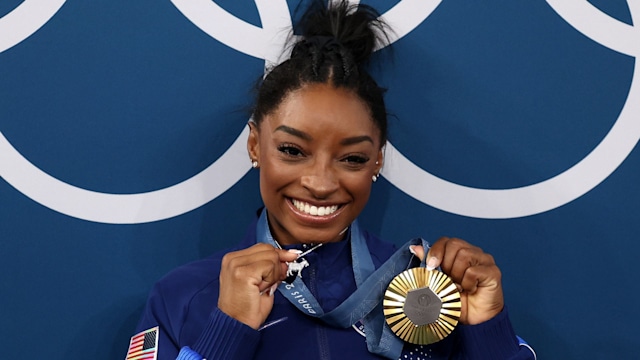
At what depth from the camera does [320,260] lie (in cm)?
179

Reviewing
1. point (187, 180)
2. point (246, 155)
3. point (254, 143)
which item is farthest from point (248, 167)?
point (254, 143)

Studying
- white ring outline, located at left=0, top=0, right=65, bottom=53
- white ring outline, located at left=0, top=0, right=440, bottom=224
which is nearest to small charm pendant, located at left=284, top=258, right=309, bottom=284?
white ring outline, located at left=0, top=0, right=440, bottom=224

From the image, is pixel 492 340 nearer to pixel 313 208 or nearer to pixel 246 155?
pixel 313 208

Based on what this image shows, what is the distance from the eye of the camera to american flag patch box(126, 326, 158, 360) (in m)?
1.75

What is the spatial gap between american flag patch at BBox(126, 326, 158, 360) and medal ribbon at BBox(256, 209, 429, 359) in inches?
11.2

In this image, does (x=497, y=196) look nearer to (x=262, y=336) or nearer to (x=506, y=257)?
(x=506, y=257)

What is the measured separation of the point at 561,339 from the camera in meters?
2.17

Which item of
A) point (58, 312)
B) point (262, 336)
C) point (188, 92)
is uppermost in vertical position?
point (188, 92)

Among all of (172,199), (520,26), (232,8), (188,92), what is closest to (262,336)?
(172,199)

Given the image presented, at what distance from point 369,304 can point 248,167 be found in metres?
0.56

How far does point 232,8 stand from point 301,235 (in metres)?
0.64

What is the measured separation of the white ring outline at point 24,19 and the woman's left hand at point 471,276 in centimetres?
110

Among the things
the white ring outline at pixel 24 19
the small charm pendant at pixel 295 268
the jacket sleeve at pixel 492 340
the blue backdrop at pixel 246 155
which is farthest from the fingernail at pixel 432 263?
the white ring outline at pixel 24 19

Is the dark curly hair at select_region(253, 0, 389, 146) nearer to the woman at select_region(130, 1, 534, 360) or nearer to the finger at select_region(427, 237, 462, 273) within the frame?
the woman at select_region(130, 1, 534, 360)
